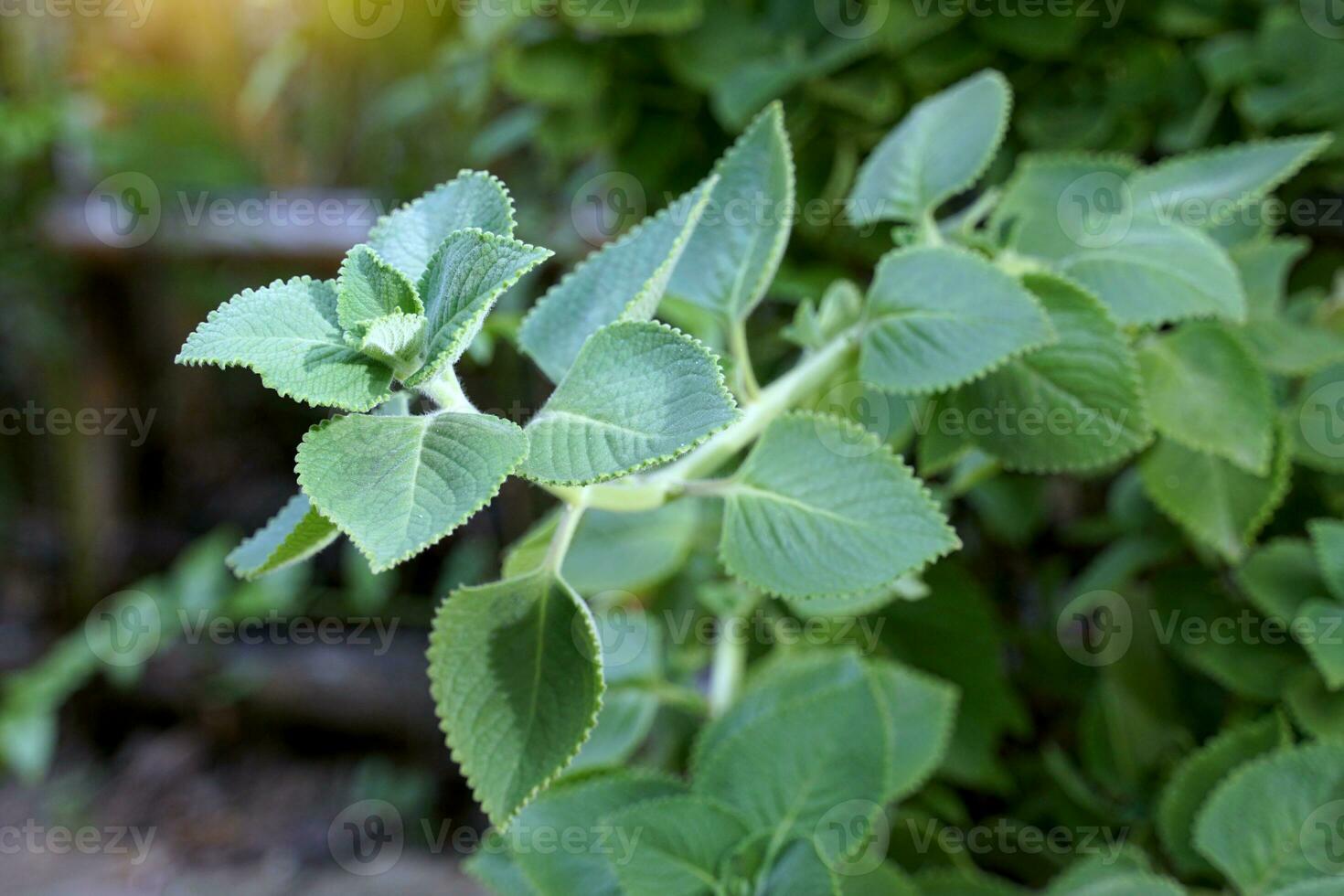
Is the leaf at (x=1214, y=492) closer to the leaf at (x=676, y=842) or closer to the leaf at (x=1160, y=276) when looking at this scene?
the leaf at (x=1160, y=276)

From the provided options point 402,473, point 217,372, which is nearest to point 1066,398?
point 402,473

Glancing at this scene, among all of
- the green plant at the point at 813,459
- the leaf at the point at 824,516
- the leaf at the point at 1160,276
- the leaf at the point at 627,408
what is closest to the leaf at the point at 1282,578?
the green plant at the point at 813,459

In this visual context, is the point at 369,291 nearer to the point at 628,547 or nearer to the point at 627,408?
the point at 627,408

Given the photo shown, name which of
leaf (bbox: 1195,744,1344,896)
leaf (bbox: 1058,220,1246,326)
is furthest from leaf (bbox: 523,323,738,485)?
leaf (bbox: 1195,744,1344,896)

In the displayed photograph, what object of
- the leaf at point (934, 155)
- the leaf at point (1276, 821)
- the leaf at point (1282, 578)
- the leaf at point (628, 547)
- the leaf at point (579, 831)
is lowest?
the leaf at point (628, 547)

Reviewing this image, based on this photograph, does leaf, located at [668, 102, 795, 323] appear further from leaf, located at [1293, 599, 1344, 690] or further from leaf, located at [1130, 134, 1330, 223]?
leaf, located at [1293, 599, 1344, 690]

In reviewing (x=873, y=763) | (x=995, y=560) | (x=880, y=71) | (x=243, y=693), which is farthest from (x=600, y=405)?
(x=243, y=693)
